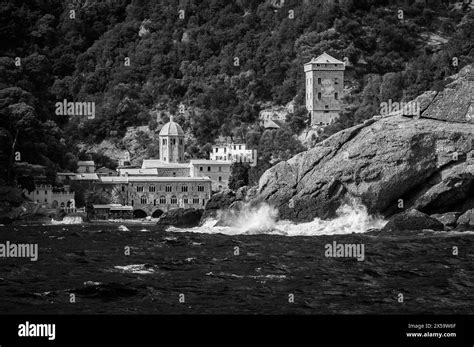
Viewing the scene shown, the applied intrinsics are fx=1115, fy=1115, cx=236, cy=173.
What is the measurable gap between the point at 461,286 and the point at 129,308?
13457mm

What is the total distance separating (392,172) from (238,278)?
39.6 meters

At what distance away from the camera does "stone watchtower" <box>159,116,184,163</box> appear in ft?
460

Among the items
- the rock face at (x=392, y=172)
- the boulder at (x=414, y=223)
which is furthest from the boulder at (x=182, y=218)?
the boulder at (x=414, y=223)

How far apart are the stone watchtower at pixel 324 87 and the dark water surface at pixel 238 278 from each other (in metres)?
82.0

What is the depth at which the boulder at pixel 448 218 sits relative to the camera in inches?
3098

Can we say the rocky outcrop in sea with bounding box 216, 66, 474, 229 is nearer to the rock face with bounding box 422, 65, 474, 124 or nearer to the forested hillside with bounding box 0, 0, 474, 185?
the rock face with bounding box 422, 65, 474, 124

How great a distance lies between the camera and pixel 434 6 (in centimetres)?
17362

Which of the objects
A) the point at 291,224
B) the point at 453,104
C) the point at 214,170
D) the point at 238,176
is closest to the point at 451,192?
the point at 453,104

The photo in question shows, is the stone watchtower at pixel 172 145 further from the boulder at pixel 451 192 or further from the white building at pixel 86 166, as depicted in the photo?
the boulder at pixel 451 192

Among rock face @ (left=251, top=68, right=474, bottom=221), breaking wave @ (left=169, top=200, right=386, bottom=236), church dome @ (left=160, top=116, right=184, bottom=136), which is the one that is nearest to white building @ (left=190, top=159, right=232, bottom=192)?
church dome @ (left=160, top=116, right=184, bottom=136)

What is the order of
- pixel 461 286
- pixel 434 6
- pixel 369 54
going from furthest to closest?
1. pixel 434 6
2. pixel 369 54
3. pixel 461 286

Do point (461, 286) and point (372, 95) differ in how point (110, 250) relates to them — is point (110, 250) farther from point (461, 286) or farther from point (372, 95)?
point (372, 95)

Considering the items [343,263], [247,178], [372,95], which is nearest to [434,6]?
[372,95]

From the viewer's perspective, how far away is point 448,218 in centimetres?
7931
